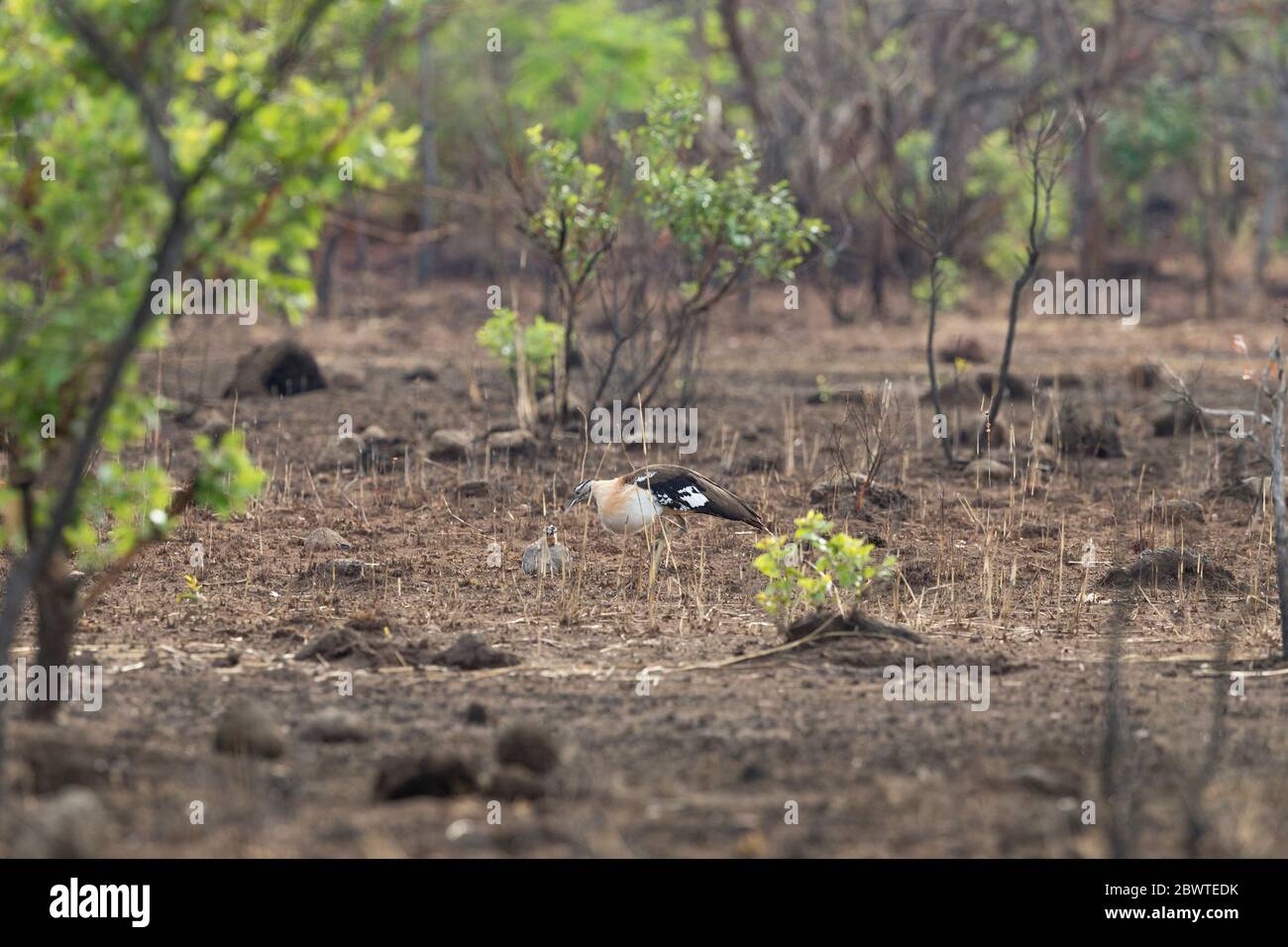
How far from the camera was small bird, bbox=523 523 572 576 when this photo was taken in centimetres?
770

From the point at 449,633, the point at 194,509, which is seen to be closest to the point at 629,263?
the point at 194,509

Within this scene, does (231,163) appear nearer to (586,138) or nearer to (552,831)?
(552,831)

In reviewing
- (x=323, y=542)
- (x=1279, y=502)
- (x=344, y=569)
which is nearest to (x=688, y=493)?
(x=344, y=569)

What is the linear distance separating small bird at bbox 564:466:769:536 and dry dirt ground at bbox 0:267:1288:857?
0.24 m

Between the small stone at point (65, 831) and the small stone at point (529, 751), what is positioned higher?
the small stone at point (529, 751)

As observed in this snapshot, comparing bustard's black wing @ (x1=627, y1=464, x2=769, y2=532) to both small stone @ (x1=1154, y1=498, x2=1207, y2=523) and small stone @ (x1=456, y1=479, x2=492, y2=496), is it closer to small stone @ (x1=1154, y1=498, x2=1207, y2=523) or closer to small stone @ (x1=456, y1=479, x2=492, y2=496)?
small stone @ (x1=456, y1=479, x2=492, y2=496)

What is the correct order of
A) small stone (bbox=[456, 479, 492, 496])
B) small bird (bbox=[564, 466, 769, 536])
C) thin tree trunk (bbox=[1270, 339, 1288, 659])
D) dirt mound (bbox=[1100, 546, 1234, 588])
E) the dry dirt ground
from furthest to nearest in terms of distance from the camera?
small stone (bbox=[456, 479, 492, 496]) < small bird (bbox=[564, 466, 769, 536]) < dirt mound (bbox=[1100, 546, 1234, 588]) < thin tree trunk (bbox=[1270, 339, 1288, 659]) < the dry dirt ground

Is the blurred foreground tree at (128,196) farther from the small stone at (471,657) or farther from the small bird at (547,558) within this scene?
the small bird at (547,558)

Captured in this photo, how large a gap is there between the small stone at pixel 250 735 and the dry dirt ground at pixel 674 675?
6cm

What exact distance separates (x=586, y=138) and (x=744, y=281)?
1684mm

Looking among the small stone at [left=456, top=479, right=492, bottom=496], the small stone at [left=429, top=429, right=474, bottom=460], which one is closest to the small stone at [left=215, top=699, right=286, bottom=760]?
the small stone at [left=456, top=479, right=492, bottom=496]

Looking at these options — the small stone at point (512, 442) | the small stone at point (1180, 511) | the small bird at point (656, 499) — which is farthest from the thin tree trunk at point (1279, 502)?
the small stone at point (512, 442)

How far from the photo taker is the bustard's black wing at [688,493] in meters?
7.91

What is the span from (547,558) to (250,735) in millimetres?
3186
